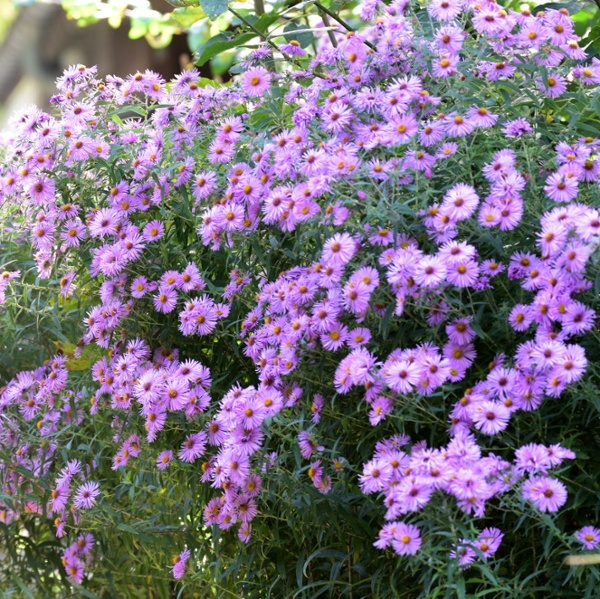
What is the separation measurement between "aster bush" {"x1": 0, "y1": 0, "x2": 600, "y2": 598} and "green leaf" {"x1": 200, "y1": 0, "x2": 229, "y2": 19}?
132 mm

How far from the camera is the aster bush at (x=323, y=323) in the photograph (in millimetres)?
1373

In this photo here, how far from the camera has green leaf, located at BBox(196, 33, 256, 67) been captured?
7.23 feet

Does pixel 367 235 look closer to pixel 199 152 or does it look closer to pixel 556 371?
pixel 556 371

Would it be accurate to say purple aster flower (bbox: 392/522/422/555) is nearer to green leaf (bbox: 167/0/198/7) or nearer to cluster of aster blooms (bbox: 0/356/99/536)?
cluster of aster blooms (bbox: 0/356/99/536)

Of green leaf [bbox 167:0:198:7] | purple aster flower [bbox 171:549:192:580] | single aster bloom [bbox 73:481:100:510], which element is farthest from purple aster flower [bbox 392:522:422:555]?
green leaf [bbox 167:0:198:7]

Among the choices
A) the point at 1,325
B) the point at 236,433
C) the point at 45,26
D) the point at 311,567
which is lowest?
the point at 45,26

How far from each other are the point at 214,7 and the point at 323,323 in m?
0.83

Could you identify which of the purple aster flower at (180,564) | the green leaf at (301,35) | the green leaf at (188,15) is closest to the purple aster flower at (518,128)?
the green leaf at (301,35)

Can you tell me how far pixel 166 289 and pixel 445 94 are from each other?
23.0 inches

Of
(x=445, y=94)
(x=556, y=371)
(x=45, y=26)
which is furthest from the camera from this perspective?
(x=45, y=26)

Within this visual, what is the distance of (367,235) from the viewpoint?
152cm

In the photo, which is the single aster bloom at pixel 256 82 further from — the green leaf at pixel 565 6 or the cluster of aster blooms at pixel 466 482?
the cluster of aster blooms at pixel 466 482

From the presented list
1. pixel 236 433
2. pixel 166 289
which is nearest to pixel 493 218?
pixel 236 433

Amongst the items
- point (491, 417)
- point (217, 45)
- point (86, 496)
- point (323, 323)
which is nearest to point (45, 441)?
point (86, 496)
